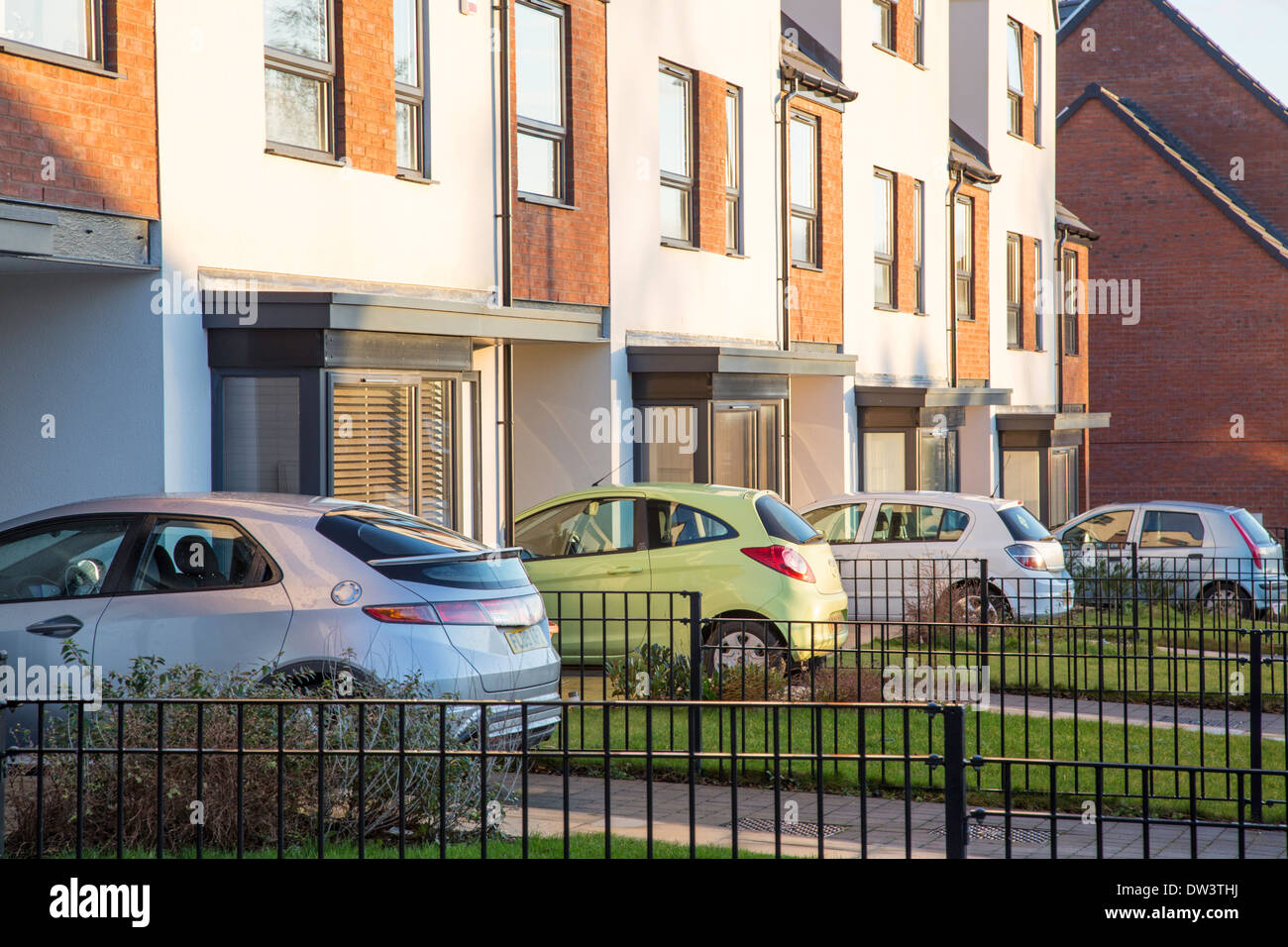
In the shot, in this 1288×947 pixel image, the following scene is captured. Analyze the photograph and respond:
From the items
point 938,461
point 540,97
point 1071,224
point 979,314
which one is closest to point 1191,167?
point 1071,224

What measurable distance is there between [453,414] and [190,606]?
19.4 feet

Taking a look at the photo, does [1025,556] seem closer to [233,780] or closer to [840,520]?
[840,520]

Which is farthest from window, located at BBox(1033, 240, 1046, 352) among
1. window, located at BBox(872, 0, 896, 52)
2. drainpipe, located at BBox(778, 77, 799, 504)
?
drainpipe, located at BBox(778, 77, 799, 504)

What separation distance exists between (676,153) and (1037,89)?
48.4ft

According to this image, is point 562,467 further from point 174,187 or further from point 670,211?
point 174,187

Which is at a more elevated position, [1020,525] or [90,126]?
[90,126]

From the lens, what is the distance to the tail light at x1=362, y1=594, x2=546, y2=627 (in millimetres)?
7648

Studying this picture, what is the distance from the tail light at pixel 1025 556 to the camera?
52.9ft

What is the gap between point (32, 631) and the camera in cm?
782

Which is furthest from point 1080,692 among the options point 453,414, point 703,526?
point 453,414

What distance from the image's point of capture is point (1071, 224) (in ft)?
102

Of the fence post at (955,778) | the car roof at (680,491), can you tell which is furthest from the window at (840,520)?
the fence post at (955,778)

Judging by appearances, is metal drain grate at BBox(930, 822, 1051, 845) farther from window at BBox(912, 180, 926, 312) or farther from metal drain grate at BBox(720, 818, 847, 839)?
window at BBox(912, 180, 926, 312)
